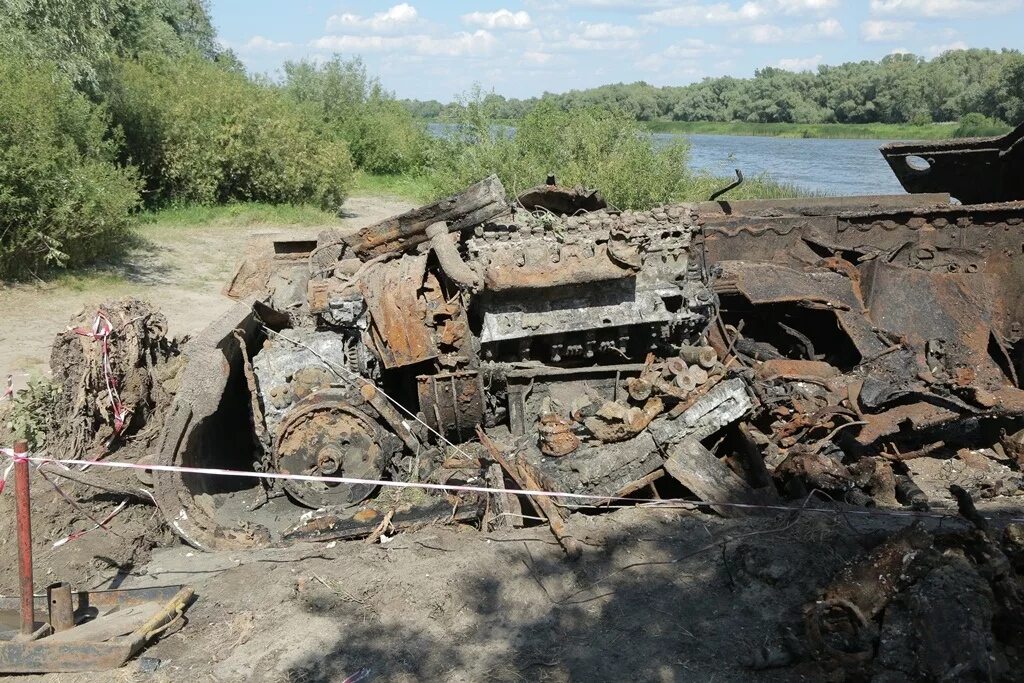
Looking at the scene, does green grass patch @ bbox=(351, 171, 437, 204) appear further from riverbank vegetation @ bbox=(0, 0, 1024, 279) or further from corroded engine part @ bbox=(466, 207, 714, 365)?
corroded engine part @ bbox=(466, 207, 714, 365)

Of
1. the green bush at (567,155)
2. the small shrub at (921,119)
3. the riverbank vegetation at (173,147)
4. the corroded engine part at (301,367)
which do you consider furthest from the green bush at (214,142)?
the small shrub at (921,119)

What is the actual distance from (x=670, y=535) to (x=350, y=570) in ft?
5.80

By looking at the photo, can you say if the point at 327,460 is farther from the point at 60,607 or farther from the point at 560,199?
the point at 560,199

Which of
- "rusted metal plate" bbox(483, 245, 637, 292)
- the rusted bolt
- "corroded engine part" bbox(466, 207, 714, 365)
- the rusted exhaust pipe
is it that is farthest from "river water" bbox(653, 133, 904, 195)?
the rusted exhaust pipe

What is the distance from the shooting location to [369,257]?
24.4 feet

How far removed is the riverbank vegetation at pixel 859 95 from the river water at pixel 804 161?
1.64m

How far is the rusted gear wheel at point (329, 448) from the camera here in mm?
5992

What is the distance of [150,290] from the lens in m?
13.3

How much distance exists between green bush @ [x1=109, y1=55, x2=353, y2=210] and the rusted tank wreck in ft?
41.8

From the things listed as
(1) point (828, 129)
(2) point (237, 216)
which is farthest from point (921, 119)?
(2) point (237, 216)

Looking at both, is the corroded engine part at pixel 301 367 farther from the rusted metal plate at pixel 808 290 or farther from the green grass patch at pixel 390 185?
the green grass patch at pixel 390 185

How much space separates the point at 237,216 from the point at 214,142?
1.97 metres

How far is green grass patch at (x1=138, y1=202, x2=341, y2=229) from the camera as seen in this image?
18.2 metres

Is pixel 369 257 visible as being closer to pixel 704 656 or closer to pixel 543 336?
pixel 543 336
